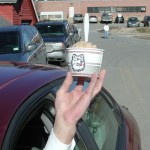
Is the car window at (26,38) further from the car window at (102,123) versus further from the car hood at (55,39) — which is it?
the car window at (102,123)

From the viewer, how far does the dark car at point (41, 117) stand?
2.23 metres

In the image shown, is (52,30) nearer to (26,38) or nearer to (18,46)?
(26,38)

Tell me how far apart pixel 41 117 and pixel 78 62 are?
20.0 inches

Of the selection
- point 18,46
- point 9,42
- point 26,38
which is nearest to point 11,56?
point 18,46

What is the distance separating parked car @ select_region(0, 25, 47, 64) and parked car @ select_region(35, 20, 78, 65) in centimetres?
428

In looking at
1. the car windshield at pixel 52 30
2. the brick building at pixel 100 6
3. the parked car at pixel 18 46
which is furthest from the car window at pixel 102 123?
the brick building at pixel 100 6

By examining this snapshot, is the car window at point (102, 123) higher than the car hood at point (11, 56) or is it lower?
higher

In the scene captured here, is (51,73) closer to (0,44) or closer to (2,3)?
(0,44)

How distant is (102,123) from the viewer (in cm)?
340

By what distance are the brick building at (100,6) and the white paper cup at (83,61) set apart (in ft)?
313

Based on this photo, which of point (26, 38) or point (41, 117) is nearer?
point (41, 117)

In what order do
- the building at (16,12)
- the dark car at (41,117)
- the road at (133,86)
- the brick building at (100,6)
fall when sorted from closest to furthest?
the dark car at (41,117), the road at (133,86), the building at (16,12), the brick building at (100,6)

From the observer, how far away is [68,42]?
18.3m

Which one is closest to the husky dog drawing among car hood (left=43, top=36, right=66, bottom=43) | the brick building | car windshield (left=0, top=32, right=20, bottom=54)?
car windshield (left=0, top=32, right=20, bottom=54)
